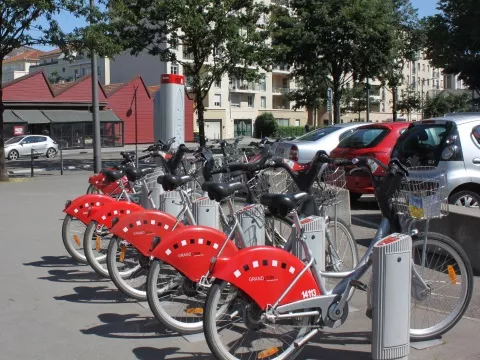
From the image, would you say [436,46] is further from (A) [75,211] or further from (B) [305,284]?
(B) [305,284]

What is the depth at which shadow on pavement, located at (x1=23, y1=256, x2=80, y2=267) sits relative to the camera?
24.2ft

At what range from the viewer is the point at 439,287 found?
14.8ft

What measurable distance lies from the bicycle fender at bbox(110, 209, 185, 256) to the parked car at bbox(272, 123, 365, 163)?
651 centimetres

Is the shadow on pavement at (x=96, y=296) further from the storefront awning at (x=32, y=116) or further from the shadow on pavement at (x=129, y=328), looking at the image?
the storefront awning at (x=32, y=116)

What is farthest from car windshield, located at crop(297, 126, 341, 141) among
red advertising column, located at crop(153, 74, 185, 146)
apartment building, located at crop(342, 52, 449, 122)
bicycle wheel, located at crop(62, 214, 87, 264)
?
apartment building, located at crop(342, 52, 449, 122)

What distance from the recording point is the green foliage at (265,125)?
2862 inches

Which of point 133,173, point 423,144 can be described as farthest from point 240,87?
point 133,173

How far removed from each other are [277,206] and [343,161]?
703 mm

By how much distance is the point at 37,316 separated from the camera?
17.9 feet

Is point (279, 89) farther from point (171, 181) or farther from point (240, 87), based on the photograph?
point (171, 181)

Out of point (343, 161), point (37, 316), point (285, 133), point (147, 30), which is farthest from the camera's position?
point (285, 133)

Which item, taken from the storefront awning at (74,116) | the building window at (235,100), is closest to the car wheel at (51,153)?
the storefront awning at (74,116)

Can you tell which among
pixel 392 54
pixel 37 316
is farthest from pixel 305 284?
pixel 392 54

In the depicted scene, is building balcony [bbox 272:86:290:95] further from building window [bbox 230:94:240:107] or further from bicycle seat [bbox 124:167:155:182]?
bicycle seat [bbox 124:167:155:182]
